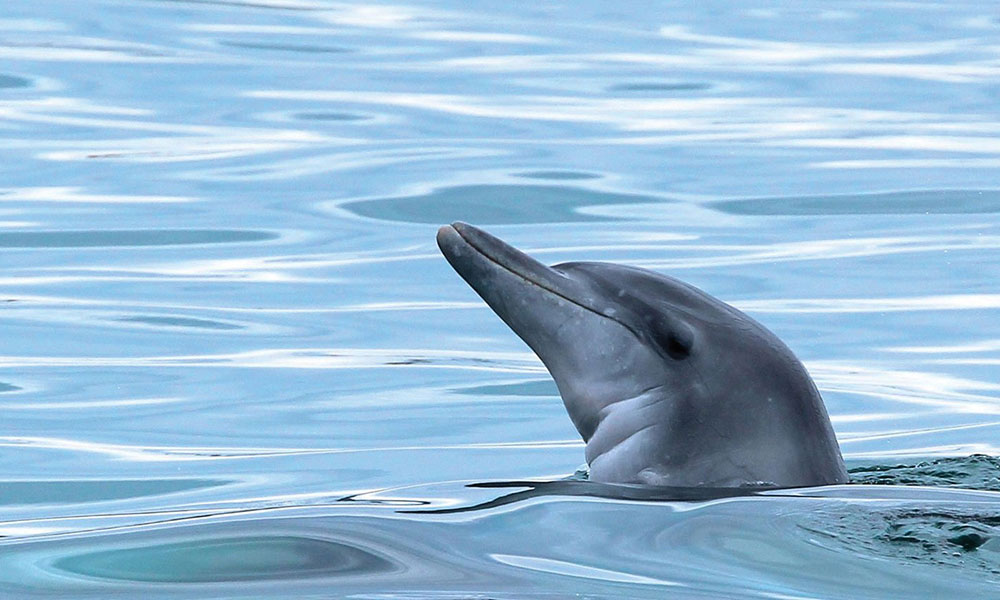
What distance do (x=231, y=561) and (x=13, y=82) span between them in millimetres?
15146

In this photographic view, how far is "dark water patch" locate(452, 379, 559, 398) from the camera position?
10.2 meters

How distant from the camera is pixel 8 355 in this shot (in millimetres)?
10695

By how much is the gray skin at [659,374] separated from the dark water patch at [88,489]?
6.87ft

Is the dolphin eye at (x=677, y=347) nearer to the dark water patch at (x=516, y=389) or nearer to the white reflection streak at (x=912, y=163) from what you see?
the dark water patch at (x=516, y=389)

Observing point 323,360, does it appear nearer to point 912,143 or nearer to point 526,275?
point 526,275

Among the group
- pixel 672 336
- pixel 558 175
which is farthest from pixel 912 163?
pixel 672 336

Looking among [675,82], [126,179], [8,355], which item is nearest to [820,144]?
[675,82]

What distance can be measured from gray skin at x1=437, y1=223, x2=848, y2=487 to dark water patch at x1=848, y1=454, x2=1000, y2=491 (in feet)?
2.81

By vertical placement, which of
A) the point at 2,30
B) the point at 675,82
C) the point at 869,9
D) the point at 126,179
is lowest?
the point at 126,179

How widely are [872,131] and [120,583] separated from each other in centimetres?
1358

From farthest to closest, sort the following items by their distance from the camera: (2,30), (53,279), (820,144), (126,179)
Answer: (2,30), (820,144), (126,179), (53,279)

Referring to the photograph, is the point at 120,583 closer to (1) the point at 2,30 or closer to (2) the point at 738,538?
(2) the point at 738,538

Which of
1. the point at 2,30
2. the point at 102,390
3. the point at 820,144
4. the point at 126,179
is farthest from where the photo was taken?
the point at 2,30

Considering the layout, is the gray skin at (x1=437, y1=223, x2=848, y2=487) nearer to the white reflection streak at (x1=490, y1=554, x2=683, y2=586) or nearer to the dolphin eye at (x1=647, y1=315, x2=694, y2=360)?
the dolphin eye at (x1=647, y1=315, x2=694, y2=360)
